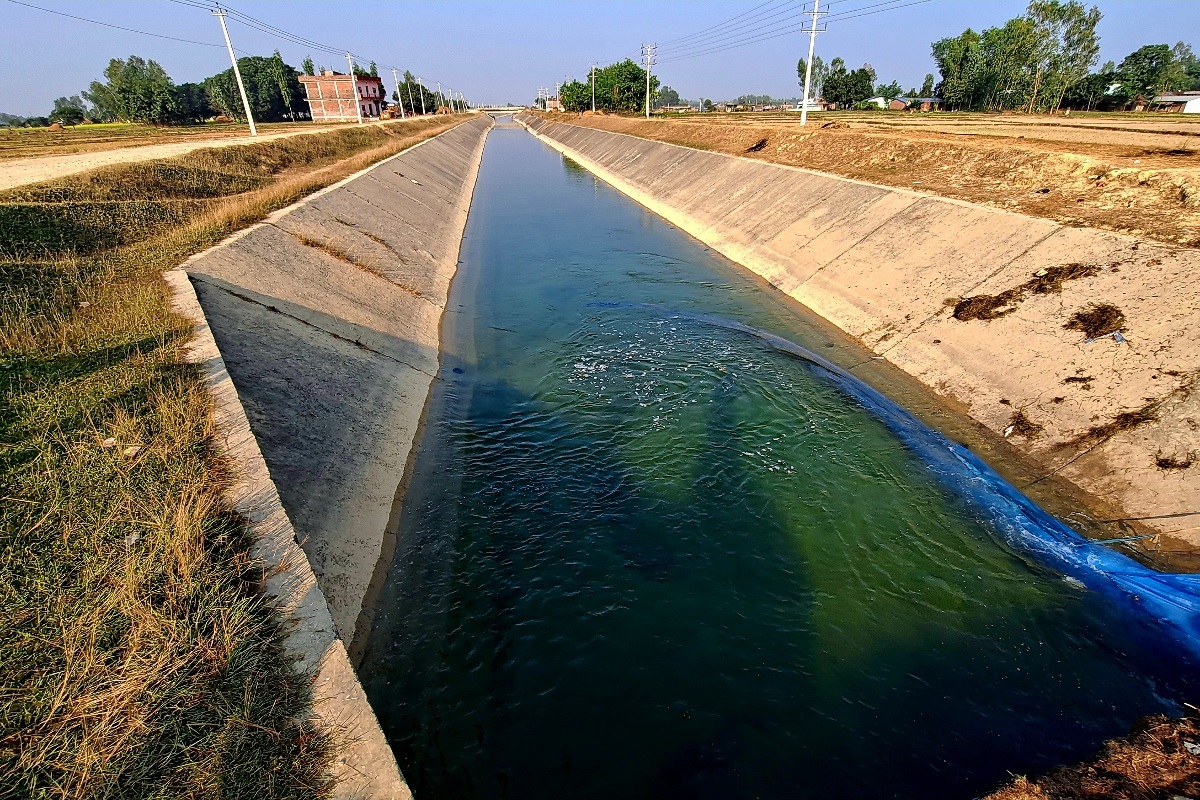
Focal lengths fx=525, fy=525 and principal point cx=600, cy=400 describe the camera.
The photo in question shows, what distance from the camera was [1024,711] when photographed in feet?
18.5

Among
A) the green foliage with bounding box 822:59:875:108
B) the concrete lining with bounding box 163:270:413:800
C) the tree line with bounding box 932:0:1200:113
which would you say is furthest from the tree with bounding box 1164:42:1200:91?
the concrete lining with bounding box 163:270:413:800

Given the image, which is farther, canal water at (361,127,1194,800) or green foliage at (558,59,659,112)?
green foliage at (558,59,659,112)

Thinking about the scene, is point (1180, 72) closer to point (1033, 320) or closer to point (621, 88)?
point (621, 88)

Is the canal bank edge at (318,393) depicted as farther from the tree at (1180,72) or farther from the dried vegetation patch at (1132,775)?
the tree at (1180,72)

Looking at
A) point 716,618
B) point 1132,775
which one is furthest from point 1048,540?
point 716,618

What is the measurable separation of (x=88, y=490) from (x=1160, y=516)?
44.1 ft

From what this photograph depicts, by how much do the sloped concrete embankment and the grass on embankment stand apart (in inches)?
440

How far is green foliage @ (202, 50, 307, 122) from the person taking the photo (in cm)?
10418

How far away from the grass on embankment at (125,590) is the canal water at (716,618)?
2.16m

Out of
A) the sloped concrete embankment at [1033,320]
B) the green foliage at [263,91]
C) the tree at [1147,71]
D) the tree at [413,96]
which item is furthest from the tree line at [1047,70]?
the green foliage at [263,91]

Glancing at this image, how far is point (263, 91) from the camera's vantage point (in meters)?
104

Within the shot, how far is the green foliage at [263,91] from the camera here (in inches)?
4102

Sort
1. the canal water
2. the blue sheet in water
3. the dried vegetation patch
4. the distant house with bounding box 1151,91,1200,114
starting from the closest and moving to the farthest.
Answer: the dried vegetation patch, the canal water, the blue sheet in water, the distant house with bounding box 1151,91,1200,114

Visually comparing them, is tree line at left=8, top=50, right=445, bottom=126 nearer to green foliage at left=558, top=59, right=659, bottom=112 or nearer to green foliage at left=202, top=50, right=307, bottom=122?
green foliage at left=202, top=50, right=307, bottom=122
